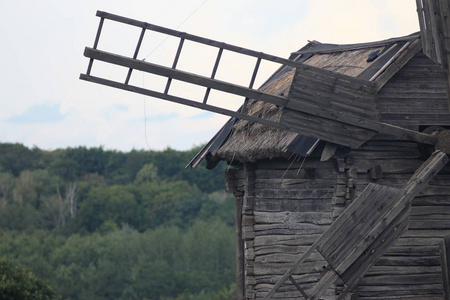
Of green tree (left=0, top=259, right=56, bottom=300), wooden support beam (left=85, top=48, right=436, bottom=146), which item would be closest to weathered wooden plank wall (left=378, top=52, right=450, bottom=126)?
wooden support beam (left=85, top=48, right=436, bottom=146)

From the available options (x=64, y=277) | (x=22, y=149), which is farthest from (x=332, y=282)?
(x=22, y=149)

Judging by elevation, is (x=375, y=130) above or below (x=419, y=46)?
below

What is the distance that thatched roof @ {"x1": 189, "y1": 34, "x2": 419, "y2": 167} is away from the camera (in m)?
12.4

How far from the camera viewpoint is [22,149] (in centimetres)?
7594

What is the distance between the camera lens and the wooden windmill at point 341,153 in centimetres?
1118

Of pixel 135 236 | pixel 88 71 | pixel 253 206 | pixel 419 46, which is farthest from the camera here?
pixel 135 236

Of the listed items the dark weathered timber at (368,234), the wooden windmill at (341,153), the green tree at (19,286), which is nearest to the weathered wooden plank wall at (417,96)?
the wooden windmill at (341,153)

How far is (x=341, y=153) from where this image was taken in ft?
39.7

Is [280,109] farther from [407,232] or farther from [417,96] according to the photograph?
[407,232]

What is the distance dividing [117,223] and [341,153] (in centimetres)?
5307

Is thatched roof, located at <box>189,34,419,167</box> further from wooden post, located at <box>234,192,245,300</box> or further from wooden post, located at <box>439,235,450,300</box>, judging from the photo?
wooden post, located at <box>439,235,450,300</box>

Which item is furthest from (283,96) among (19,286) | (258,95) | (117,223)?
(117,223)

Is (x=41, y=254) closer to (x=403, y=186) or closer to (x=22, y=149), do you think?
(x=22, y=149)

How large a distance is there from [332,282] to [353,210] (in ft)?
2.80
